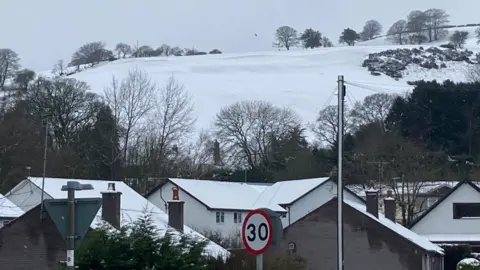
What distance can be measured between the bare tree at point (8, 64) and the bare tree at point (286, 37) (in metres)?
87.7

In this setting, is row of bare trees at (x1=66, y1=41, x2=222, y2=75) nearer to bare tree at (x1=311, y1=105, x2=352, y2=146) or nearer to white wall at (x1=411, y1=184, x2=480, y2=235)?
bare tree at (x1=311, y1=105, x2=352, y2=146)

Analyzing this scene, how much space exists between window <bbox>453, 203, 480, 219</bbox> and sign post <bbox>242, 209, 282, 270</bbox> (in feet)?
147

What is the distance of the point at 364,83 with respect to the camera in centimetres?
13962

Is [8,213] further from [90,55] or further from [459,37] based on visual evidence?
[459,37]

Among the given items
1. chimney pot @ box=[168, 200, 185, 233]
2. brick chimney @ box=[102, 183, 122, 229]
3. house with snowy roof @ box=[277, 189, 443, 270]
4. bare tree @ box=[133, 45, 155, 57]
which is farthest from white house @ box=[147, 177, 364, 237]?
bare tree @ box=[133, 45, 155, 57]

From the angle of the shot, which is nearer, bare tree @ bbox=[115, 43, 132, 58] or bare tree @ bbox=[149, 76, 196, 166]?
bare tree @ bbox=[149, 76, 196, 166]

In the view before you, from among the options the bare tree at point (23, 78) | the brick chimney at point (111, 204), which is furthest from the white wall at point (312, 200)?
the bare tree at point (23, 78)

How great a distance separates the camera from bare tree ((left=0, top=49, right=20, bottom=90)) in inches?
4263

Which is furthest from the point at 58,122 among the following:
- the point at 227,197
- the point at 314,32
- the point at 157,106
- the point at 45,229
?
the point at 314,32

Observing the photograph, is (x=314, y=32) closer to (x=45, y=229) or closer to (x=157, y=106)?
(x=157, y=106)

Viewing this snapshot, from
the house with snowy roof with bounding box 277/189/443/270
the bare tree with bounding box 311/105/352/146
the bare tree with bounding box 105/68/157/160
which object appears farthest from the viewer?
the bare tree with bounding box 311/105/352/146

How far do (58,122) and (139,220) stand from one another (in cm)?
6041

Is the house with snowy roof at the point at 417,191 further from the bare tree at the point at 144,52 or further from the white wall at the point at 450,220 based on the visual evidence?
the bare tree at the point at 144,52

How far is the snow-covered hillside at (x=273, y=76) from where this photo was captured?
13326 centimetres
